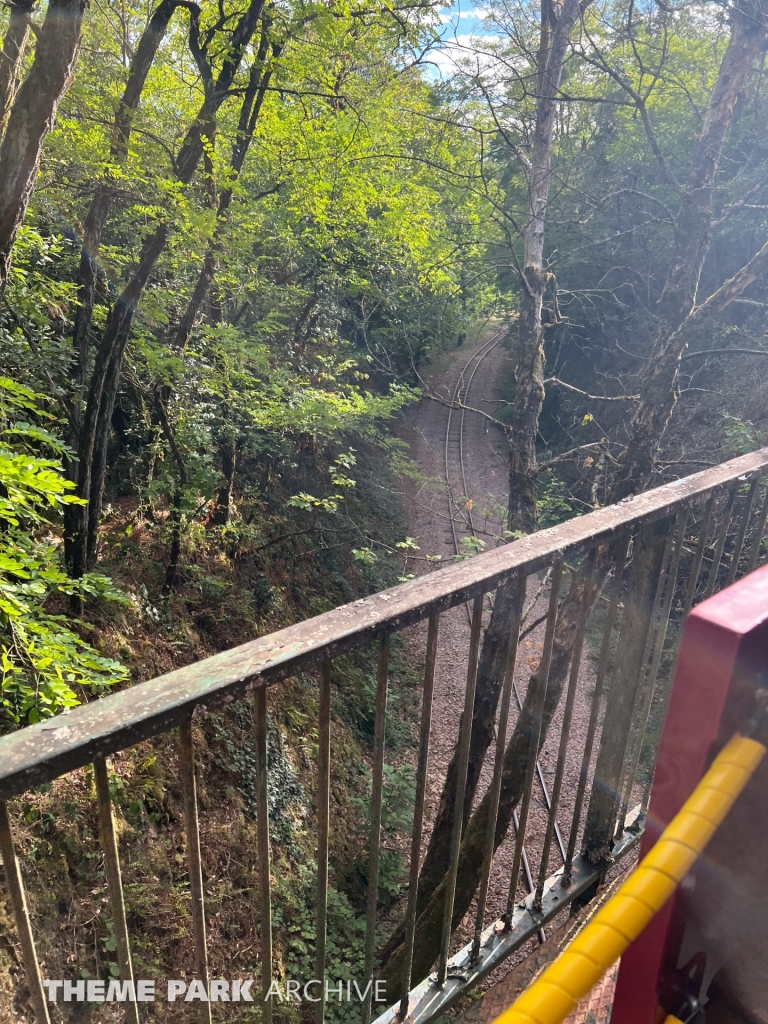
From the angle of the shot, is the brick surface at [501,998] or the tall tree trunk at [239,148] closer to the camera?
the brick surface at [501,998]

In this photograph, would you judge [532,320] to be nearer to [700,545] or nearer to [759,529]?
[759,529]

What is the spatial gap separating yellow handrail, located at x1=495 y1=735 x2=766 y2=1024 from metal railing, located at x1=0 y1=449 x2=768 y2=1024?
0.48 m

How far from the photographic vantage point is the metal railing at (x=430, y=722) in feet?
2.82

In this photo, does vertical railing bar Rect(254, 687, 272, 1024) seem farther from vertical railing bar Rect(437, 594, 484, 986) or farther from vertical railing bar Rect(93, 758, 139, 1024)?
vertical railing bar Rect(437, 594, 484, 986)

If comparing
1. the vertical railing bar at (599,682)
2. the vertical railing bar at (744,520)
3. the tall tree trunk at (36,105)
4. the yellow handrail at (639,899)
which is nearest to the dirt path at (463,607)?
the vertical railing bar at (599,682)

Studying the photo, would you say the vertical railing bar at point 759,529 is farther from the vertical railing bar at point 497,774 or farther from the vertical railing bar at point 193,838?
the vertical railing bar at point 193,838

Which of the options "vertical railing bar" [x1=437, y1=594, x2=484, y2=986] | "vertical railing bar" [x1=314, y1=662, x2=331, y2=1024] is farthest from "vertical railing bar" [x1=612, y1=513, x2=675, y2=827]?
"vertical railing bar" [x1=314, y1=662, x2=331, y2=1024]

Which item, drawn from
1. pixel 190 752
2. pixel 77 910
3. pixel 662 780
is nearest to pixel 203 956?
pixel 190 752

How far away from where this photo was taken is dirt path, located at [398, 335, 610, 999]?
7.55m

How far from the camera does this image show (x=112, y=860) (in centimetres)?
96

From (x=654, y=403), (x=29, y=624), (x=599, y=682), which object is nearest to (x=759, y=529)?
(x=599, y=682)

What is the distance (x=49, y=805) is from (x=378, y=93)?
29.2 ft

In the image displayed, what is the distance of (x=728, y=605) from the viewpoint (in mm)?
1016

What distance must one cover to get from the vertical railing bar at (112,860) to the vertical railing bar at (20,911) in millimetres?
109
